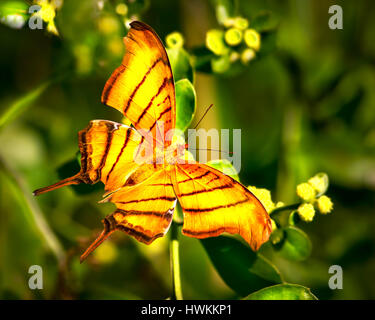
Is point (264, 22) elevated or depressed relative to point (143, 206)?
elevated

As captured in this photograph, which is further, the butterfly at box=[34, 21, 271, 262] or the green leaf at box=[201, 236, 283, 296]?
the green leaf at box=[201, 236, 283, 296]

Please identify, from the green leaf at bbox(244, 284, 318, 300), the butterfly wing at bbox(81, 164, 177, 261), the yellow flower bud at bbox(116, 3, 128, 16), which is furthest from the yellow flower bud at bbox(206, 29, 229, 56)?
the green leaf at bbox(244, 284, 318, 300)

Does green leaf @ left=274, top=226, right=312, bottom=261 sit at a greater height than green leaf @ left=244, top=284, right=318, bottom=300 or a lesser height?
greater

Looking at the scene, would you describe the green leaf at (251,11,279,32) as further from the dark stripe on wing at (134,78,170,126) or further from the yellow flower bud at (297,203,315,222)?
the yellow flower bud at (297,203,315,222)

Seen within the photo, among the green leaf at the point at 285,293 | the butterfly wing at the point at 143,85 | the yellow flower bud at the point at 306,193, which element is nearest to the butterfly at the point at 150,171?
the butterfly wing at the point at 143,85

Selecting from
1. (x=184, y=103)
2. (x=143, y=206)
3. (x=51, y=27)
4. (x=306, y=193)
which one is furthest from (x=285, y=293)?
(x=51, y=27)

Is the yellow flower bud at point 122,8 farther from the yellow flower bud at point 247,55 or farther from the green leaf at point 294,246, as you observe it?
the green leaf at point 294,246

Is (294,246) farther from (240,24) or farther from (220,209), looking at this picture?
(240,24)
